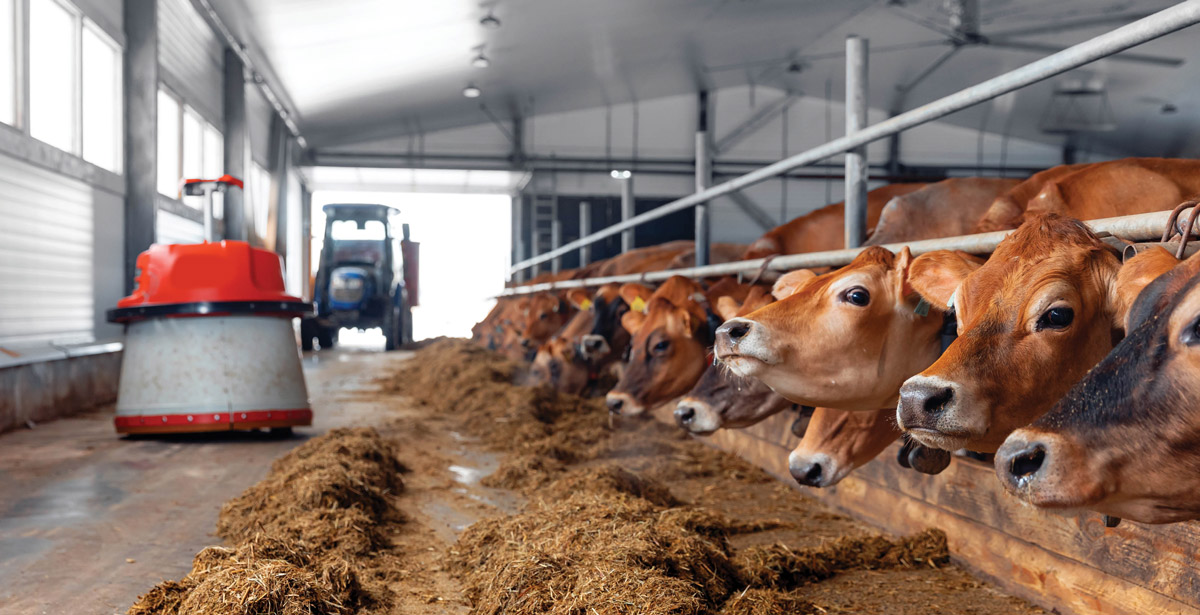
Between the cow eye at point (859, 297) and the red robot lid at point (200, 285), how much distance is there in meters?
4.22

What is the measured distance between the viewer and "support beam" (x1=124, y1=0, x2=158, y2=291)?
856 cm

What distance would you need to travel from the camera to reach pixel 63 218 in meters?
7.22

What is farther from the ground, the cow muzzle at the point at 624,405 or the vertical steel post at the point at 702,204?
the vertical steel post at the point at 702,204

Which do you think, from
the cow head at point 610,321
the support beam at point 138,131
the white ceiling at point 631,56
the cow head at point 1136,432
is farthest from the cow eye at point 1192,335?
the white ceiling at point 631,56

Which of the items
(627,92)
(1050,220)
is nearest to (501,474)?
(1050,220)

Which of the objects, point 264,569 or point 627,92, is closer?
point 264,569

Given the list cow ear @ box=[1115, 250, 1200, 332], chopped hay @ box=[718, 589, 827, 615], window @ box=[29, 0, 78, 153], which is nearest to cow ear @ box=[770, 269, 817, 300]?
chopped hay @ box=[718, 589, 827, 615]

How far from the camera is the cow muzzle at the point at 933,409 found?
1.67 metres

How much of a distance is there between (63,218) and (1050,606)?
741cm

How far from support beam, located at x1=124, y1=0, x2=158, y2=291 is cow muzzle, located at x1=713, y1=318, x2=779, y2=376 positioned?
7732 mm

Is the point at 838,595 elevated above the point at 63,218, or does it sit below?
below

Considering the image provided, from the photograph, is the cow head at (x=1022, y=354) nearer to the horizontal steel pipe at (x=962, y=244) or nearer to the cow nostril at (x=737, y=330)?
the horizontal steel pipe at (x=962, y=244)

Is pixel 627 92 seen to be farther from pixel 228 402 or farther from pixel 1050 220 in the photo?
pixel 1050 220

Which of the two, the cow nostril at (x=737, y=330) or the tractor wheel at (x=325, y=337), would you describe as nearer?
the cow nostril at (x=737, y=330)
